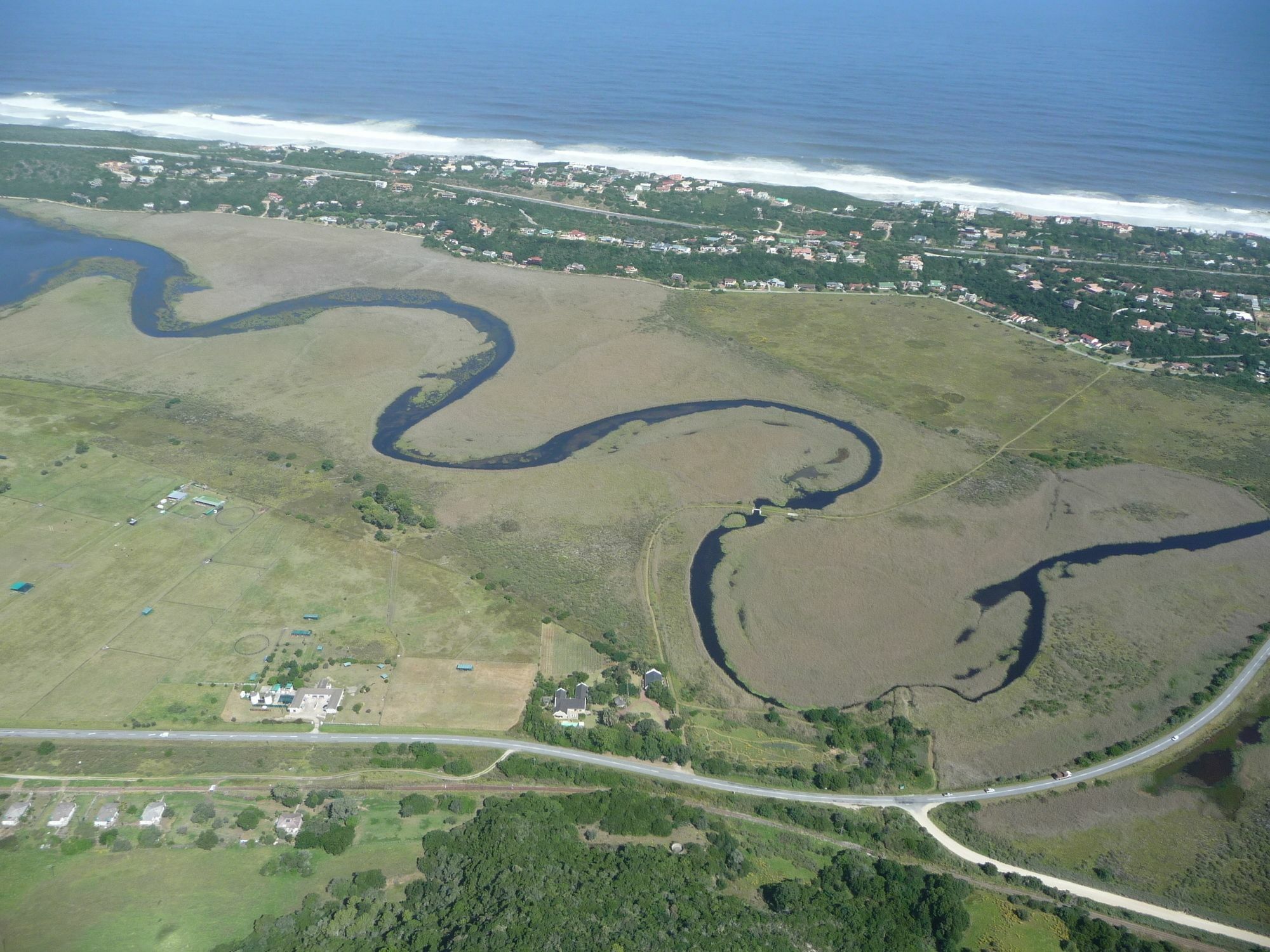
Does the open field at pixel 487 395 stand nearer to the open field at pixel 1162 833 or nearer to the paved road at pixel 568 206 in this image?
the open field at pixel 1162 833

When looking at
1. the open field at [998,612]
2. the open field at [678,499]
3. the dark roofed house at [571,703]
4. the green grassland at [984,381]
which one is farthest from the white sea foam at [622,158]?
the dark roofed house at [571,703]

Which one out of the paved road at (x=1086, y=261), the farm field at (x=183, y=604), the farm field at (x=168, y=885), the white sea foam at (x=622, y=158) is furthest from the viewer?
the white sea foam at (x=622, y=158)

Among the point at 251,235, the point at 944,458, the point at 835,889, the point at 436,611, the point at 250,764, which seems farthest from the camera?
the point at 251,235

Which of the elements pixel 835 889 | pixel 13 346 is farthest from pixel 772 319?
pixel 13 346

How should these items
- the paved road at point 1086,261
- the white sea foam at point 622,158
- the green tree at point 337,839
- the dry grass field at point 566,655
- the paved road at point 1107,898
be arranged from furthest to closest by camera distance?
1. the white sea foam at point 622,158
2. the paved road at point 1086,261
3. the dry grass field at point 566,655
4. the green tree at point 337,839
5. the paved road at point 1107,898

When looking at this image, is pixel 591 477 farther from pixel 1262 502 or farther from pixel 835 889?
pixel 1262 502

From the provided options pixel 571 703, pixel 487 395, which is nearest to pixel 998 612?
pixel 571 703

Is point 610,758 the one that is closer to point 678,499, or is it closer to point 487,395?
point 678,499
